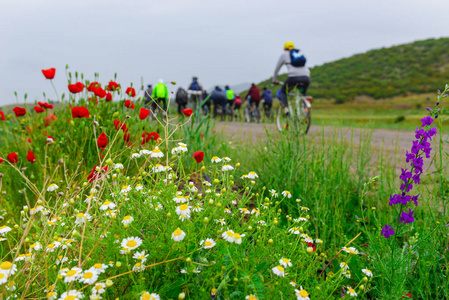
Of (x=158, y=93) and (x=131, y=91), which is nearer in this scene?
(x=131, y=91)

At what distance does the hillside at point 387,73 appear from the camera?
41875 mm

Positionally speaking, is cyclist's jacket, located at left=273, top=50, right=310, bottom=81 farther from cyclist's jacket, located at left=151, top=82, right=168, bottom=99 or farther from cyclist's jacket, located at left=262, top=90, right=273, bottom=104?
cyclist's jacket, located at left=262, top=90, right=273, bottom=104

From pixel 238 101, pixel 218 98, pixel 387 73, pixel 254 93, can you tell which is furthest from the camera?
pixel 387 73

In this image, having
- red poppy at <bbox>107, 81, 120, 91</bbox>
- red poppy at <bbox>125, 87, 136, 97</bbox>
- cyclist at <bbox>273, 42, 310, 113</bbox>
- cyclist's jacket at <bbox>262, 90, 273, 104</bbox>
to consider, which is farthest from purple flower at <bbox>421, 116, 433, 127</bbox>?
cyclist's jacket at <bbox>262, 90, 273, 104</bbox>

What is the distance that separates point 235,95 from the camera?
21.7 m

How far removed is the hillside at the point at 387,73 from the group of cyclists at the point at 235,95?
84.2 feet

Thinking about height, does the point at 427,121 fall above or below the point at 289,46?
below

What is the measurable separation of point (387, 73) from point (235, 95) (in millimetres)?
41372

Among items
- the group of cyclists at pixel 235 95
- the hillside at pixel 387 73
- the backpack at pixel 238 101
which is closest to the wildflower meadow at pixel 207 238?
the group of cyclists at pixel 235 95

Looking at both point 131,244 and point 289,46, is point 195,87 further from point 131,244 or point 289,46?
point 131,244

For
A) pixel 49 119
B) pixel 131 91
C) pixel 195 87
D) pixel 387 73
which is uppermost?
pixel 387 73

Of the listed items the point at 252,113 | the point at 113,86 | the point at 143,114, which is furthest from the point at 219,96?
the point at 143,114

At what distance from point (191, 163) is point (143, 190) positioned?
1.56m

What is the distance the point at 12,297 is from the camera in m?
1.29
